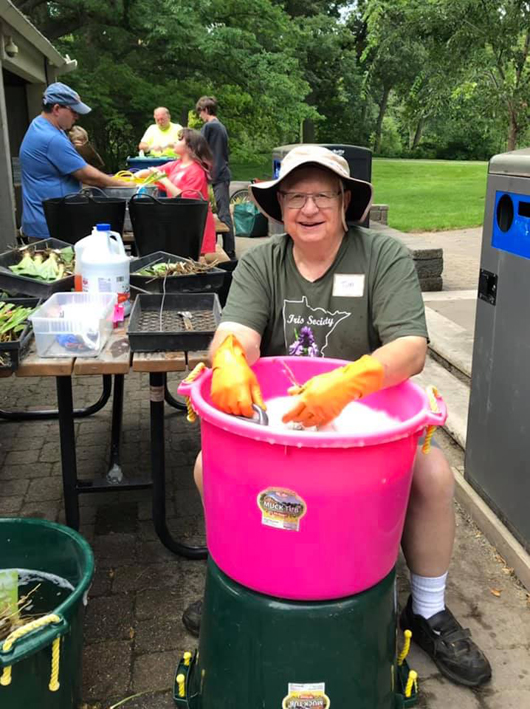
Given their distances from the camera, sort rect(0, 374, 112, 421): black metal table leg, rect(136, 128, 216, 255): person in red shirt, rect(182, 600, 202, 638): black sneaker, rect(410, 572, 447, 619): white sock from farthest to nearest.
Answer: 1. rect(136, 128, 216, 255): person in red shirt
2. rect(0, 374, 112, 421): black metal table leg
3. rect(182, 600, 202, 638): black sneaker
4. rect(410, 572, 447, 619): white sock

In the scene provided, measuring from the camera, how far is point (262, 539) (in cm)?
151

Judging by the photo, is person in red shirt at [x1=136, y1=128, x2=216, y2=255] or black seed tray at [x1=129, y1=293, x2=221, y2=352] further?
person in red shirt at [x1=136, y1=128, x2=216, y2=255]

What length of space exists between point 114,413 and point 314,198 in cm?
187

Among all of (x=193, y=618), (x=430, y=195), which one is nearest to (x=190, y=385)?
(x=193, y=618)

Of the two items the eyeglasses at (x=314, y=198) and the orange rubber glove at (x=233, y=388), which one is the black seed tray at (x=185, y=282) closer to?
the eyeglasses at (x=314, y=198)

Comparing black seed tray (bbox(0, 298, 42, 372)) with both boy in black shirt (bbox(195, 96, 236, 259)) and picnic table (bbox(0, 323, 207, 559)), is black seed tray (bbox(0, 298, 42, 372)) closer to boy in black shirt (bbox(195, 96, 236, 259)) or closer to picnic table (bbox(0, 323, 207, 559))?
picnic table (bbox(0, 323, 207, 559))

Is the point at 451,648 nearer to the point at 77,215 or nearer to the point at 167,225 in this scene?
the point at 167,225

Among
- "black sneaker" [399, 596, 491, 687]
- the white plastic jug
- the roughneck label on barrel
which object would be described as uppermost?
the white plastic jug

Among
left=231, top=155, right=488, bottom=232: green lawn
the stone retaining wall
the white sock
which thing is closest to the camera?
the white sock

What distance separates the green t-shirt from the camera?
2.11 metres

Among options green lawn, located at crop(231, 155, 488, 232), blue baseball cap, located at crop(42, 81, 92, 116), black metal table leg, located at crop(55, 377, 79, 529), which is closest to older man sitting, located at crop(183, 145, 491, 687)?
black metal table leg, located at crop(55, 377, 79, 529)

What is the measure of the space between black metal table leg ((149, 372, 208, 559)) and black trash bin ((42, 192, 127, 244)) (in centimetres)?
127

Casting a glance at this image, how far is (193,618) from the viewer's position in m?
2.33

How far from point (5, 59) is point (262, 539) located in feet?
25.5
